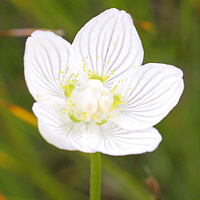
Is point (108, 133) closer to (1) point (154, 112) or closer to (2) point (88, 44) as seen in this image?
(1) point (154, 112)

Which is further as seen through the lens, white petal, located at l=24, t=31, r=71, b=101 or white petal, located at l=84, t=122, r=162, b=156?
white petal, located at l=24, t=31, r=71, b=101

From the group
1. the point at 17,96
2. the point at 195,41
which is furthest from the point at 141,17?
the point at 17,96

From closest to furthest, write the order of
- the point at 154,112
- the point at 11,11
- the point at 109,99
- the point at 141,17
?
the point at 154,112 < the point at 109,99 < the point at 141,17 < the point at 11,11

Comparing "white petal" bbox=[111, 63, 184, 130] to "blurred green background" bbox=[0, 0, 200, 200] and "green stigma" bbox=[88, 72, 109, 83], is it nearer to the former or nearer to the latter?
"green stigma" bbox=[88, 72, 109, 83]

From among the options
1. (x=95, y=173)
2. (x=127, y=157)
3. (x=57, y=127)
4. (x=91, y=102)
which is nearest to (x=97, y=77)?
(x=91, y=102)

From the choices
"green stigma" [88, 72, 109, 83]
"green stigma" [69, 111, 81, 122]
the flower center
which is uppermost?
"green stigma" [88, 72, 109, 83]

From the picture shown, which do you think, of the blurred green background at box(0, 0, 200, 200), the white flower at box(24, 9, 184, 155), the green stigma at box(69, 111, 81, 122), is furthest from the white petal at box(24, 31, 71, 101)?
the blurred green background at box(0, 0, 200, 200)

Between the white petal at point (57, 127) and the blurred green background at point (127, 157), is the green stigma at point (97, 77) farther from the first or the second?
the blurred green background at point (127, 157)

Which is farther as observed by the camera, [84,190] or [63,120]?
[84,190]

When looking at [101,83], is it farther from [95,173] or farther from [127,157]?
[127,157]
